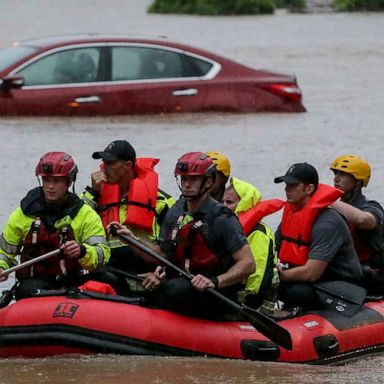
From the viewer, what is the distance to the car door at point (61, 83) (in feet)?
59.8

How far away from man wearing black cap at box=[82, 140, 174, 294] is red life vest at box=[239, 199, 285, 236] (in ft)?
2.30

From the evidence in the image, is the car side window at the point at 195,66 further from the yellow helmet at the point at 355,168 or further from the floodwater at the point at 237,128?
the yellow helmet at the point at 355,168

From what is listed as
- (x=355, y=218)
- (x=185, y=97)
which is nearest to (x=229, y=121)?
(x=185, y=97)

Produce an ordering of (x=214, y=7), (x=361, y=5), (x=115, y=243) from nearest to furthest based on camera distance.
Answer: (x=115, y=243), (x=214, y=7), (x=361, y=5)

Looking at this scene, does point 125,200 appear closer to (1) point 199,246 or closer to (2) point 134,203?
(2) point 134,203

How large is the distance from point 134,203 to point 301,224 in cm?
116

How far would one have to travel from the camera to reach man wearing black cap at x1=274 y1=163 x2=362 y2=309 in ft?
33.1

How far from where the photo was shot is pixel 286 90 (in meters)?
20.1

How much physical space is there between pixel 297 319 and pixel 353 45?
22.6 meters

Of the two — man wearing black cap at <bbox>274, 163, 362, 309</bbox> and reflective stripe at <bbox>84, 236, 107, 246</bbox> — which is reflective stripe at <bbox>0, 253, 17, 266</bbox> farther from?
man wearing black cap at <bbox>274, 163, 362, 309</bbox>

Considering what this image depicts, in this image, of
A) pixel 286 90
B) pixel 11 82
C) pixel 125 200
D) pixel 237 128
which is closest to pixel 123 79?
pixel 11 82

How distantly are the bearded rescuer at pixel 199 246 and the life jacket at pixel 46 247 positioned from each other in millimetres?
377

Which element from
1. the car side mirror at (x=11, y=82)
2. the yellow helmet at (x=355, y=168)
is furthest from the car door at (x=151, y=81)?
the yellow helmet at (x=355, y=168)

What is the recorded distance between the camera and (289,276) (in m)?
10.2
